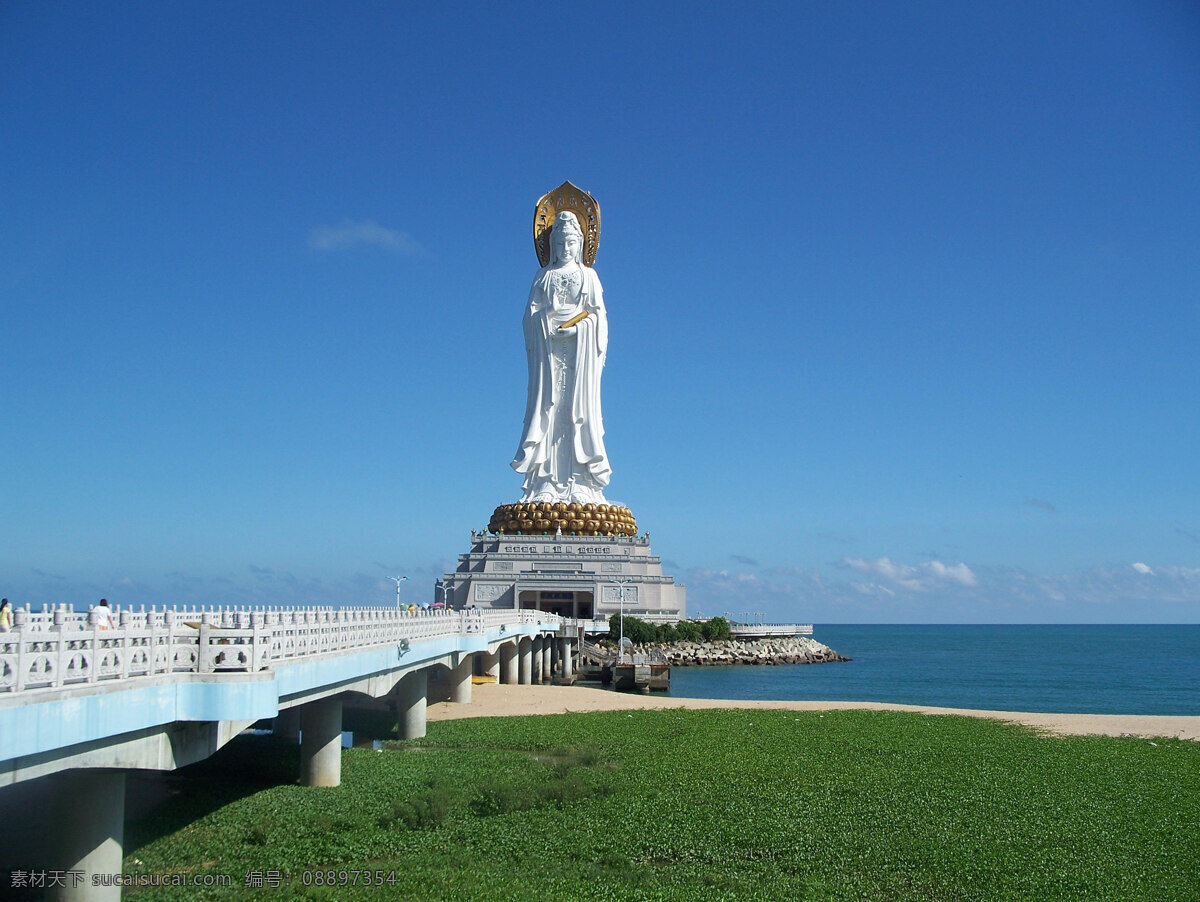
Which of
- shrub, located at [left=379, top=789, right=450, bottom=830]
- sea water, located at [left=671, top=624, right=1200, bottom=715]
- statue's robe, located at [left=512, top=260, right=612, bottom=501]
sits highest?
statue's robe, located at [left=512, top=260, right=612, bottom=501]

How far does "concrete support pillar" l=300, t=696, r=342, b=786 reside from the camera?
15914 millimetres

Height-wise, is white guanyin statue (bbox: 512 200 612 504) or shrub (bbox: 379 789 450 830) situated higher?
white guanyin statue (bbox: 512 200 612 504)

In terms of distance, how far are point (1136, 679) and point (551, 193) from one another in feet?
142

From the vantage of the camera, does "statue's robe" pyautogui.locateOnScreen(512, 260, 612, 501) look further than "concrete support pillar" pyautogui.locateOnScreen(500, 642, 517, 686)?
Yes

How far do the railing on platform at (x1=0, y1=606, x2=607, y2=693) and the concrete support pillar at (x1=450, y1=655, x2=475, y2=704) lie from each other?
39.4ft

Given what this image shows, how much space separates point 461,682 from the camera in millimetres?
28938

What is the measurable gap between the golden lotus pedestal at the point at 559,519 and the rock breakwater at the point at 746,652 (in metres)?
6.81

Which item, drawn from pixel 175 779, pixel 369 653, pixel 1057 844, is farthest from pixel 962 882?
pixel 175 779

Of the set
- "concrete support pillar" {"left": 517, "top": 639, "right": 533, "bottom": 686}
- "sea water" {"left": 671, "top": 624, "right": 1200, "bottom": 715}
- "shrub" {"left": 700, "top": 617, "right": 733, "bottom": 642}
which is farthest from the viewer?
"shrub" {"left": 700, "top": 617, "right": 733, "bottom": 642}

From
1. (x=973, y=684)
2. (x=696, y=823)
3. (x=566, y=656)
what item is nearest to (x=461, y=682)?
(x=566, y=656)

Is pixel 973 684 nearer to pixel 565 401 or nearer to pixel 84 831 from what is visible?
pixel 565 401

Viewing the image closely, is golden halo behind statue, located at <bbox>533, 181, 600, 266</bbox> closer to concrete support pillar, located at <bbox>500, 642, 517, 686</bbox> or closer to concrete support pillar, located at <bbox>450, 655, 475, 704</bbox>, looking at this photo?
concrete support pillar, located at <bbox>500, 642, 517, 686</bbox>

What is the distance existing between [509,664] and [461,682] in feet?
26.7

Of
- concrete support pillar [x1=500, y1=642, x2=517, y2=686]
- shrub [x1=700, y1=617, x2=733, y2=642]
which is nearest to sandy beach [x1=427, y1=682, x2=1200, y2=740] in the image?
concrete support pillar [x1=500, y1=642, x2=517, y2=686]
